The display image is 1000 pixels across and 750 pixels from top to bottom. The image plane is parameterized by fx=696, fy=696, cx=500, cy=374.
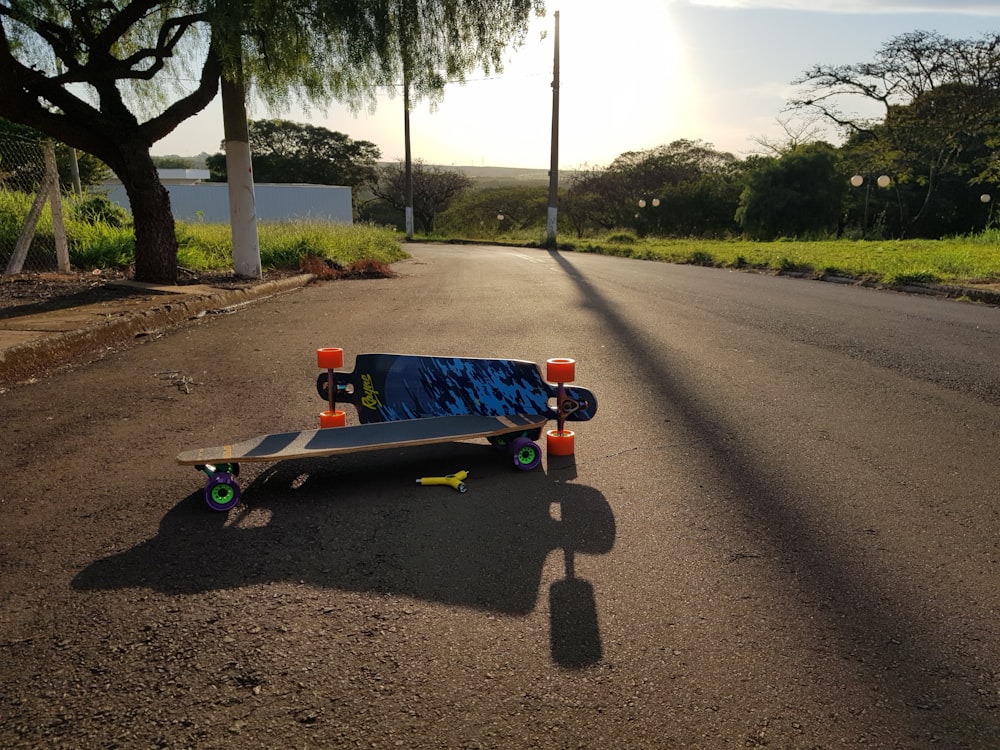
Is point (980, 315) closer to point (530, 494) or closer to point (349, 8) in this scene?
point (530, 494)

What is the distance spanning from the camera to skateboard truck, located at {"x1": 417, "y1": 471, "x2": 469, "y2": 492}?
11.8 feet

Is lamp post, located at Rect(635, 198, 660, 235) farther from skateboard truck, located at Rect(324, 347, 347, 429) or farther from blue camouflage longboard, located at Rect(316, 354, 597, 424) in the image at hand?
skateboard truck, located at Rect(324, 347, 347, 429)

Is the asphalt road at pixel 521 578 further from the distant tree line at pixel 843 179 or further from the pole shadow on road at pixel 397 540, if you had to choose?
the distant tree line at pixel 843 179

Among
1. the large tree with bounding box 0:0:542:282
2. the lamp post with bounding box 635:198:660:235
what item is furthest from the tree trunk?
the lamp post with bounding box 635:198:660:235

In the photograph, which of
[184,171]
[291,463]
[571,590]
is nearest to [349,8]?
[291,463]

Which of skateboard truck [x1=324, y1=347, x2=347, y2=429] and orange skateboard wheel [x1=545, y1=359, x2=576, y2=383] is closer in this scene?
orange skateboard wheel [x1=545, y1=359, x2=576, y2=383]

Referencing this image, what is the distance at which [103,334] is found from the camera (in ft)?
22.6

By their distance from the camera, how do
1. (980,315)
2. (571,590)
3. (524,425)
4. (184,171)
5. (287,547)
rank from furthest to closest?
(184,171) < (980,315) < (524,425) < (287,547) < (571,590)

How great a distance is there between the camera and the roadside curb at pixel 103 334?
18.6 ft

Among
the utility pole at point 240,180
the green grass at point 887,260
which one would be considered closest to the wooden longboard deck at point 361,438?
the utility pole at point 240,180

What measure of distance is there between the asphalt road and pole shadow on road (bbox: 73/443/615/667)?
1 cm

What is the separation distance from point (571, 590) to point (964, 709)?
123 centimetres

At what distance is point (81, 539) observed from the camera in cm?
295

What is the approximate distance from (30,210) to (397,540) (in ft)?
36.2
